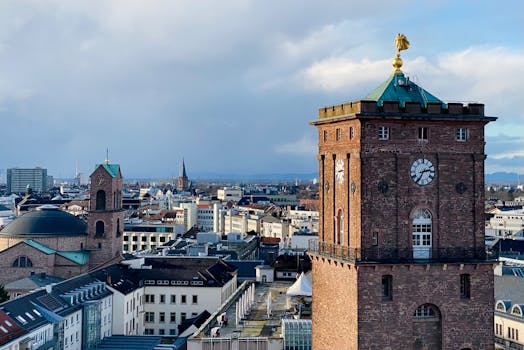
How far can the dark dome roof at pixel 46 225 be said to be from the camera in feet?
328

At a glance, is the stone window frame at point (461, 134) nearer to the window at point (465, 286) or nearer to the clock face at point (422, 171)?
the clock face at point (422, 171)

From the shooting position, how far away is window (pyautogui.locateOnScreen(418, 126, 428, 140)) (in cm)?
3528

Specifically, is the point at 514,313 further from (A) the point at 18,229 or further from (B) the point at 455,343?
(A) the point at 18,229

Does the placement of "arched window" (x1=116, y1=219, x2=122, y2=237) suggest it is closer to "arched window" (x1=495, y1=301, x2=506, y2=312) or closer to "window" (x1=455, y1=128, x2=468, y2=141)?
"arched window" (x1=495, y1=301, x2=506, y2=312)

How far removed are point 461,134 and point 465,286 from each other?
744 centimetres

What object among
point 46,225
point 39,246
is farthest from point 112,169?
point 39,246

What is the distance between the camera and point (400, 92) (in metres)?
37.2

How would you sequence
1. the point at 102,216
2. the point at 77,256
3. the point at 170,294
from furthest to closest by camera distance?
the point at 102,216 < the point at 77,256 < the point at 170,294

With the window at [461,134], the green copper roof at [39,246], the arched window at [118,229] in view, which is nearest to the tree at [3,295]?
the green copper roof at [39,246]

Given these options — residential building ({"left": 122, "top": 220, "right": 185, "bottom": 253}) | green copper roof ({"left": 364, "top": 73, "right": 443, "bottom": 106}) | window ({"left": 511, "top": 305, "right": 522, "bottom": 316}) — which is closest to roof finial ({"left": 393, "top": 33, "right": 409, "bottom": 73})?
green copper roof ({"left": 364, "top": 73, "right": 443, "bottom": 106})

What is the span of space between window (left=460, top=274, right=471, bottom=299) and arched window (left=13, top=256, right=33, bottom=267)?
233 ft

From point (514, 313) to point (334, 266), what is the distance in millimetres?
39440

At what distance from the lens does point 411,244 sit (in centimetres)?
3484

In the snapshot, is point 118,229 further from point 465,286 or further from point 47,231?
point 465,286
